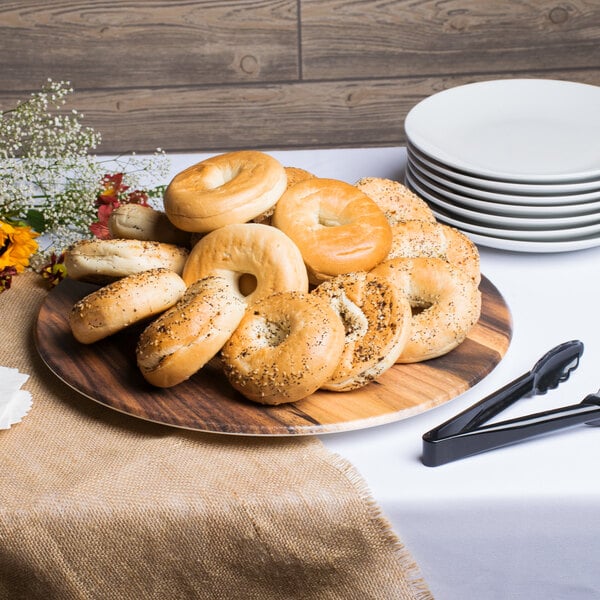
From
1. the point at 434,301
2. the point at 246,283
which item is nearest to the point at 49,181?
the point at 246,283

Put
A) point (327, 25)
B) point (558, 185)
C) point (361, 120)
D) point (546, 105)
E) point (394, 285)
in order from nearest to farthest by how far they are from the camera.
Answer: point (394, 285) → point (558, 185) → point (546, 105) → point (327, 25) → point (361, 120)

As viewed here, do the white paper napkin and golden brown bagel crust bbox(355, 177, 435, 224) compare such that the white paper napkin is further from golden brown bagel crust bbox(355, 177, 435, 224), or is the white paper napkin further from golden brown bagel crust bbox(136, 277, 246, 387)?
golden brown bagel crust bbox(355, 177, 435, 224)

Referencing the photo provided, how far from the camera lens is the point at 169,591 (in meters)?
0.90

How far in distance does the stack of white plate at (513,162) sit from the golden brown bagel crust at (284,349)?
47 cm

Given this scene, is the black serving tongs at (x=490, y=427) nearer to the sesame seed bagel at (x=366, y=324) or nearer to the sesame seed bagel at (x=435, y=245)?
the sesame seed bagel at (x=366, y=324)

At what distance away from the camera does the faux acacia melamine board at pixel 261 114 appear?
11.0 feet

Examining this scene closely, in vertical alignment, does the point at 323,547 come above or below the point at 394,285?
below

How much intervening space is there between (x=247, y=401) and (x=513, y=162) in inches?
29.6

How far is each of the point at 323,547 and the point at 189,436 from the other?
0.69ft

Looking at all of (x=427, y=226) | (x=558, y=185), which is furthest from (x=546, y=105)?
(x=427, y=226)

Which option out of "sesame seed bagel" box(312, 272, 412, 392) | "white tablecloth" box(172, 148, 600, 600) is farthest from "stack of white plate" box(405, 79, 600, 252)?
"white tablecloth" box(172, 148, 600, 600)

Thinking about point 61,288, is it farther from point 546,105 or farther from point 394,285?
point 546,105

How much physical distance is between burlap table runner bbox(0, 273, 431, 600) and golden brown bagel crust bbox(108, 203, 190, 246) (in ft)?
1.36

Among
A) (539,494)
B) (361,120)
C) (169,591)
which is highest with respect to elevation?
(539,494)
